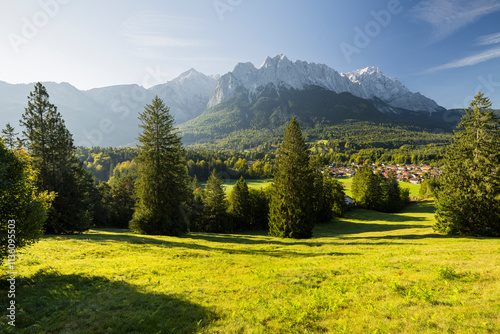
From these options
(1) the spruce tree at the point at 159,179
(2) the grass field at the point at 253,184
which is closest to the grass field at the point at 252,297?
(1) the spruce tree at the point at 159,179

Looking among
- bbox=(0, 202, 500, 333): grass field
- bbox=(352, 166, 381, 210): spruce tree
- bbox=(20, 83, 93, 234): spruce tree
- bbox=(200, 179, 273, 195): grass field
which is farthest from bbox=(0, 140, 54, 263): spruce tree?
bbox=(200, 179, 273, 195): grass field

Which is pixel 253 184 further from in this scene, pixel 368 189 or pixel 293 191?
pixel 293 191

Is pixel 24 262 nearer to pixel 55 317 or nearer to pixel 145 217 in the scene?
pixel 55 317

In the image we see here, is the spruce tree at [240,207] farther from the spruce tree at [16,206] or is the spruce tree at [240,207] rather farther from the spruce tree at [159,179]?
the spruce tree at [16,206]

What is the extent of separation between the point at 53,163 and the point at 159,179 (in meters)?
14.2

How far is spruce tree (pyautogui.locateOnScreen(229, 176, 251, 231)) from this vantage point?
52.9 m

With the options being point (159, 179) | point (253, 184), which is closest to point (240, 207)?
point (159, 179)

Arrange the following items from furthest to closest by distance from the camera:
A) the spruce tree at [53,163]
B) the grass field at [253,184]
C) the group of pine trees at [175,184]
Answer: the grass field at [253,184] < the group of pine trees at [175,184] < the spruce tree at [53,163]

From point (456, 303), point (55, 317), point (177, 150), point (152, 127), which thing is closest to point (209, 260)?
point (55, 317)

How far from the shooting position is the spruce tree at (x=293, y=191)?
90.0ft

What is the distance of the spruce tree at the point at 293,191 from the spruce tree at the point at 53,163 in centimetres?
Answer: 2550

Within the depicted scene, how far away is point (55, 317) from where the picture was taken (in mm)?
6543

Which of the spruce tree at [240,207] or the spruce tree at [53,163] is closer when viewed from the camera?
the spruce tree at [53,163]

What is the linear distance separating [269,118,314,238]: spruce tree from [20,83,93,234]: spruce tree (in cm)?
2550
